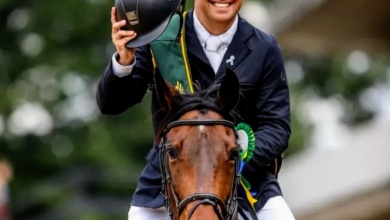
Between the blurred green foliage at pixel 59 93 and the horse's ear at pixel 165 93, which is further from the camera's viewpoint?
the blurred green foliage at pixel 59 93

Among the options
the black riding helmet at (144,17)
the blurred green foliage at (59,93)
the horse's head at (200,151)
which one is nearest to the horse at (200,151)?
the horse's head at (200,151)

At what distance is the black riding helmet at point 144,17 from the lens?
7789 mm

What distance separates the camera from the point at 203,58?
322 inches

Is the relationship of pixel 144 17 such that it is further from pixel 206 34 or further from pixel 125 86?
pixel 206 34

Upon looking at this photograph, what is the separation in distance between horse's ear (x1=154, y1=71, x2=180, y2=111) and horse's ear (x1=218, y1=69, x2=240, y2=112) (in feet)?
0.80

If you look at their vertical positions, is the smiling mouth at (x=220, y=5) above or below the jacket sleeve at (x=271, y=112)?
above

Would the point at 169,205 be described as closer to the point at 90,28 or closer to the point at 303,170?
the point at 303,170

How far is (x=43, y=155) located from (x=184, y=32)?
24.5 m

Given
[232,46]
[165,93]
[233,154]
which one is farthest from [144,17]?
A: [233,154]

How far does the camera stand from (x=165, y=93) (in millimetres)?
7750

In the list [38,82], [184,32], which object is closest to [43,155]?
[38,82]

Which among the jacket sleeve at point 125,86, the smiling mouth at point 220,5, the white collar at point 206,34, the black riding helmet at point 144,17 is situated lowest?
the jacket sleeve at point 125,86

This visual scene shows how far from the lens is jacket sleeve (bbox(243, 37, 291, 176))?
26.7ft

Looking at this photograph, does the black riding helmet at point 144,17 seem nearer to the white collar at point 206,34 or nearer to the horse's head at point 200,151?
the horse's head at point 200,151
